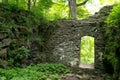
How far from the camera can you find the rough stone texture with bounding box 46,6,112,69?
1267 centimetres

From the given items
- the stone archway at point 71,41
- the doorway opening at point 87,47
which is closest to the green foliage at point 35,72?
the stone archway at point 71,41

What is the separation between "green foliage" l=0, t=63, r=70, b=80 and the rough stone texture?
1.11 metres

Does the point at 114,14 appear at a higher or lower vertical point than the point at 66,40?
higher

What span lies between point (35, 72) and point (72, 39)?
3496mm

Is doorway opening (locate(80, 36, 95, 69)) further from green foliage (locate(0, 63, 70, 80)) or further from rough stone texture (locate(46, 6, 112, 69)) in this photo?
green foliage (locate(0, 63, 70, 80))

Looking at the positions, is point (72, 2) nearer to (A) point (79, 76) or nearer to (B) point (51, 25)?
(B) point (51, 25)

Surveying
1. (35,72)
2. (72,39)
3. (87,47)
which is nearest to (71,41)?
(72,39)

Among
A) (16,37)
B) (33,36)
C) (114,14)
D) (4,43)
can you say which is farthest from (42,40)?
(114,14)

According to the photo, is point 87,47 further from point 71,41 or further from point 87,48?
point 71,41

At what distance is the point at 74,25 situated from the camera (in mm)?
13094

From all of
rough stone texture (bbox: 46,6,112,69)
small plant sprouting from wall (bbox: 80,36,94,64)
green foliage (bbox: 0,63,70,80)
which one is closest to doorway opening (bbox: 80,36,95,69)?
small plant sprouting from wall (bbox: 80,36,94,64)

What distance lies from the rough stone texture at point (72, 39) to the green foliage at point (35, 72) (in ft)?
3.63

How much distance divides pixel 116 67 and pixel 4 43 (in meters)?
5.09

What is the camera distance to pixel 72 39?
1295 centimetres
